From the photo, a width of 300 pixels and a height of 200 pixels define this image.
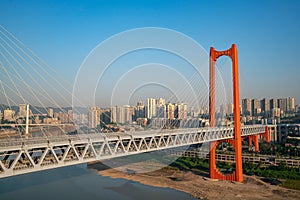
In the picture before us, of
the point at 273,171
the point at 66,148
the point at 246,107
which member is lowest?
the point at 273,171

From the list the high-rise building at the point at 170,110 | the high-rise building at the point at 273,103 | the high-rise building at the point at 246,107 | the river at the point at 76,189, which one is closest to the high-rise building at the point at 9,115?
the river at the point at 76,189

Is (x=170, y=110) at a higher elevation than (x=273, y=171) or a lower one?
higher

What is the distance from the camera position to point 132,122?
53.9 ft

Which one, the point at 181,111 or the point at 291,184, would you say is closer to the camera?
the point at 291,184

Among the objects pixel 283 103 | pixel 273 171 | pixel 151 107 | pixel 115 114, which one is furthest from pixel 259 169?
pixel 283 103

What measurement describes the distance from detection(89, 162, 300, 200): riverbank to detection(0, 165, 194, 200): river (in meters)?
0.37

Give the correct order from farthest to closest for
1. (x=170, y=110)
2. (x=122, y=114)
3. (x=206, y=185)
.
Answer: (x=122, y=114)
(x=170, y=110)
(x=206, y=185)

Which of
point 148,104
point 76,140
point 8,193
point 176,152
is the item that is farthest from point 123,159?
point 76,140

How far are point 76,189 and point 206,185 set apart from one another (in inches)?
134

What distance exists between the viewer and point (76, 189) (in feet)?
25.3

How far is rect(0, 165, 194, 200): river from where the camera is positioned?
7055 millimetres

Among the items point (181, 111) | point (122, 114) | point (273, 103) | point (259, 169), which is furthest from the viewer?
point (273, 103)

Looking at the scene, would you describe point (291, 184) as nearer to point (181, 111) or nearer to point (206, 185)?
point (206, 185)

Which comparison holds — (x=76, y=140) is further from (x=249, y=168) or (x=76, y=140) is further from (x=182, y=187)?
(x=249, y=168)
